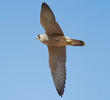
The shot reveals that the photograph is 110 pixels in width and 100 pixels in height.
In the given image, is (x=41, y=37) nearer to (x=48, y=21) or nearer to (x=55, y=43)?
(x=55, y=43)

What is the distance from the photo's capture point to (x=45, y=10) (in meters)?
12.5

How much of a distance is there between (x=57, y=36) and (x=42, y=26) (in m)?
0.76

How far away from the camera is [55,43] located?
1330 cm

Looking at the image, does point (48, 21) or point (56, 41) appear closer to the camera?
point (48, 21)

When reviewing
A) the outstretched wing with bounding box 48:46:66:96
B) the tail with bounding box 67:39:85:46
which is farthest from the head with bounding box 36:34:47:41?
the tail with bounding box 67:39:85:46

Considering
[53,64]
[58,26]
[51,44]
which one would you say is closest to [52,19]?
[58,26]

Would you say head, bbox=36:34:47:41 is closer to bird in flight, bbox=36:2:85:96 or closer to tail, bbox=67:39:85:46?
bird in flight, bbox=36:2:85:96

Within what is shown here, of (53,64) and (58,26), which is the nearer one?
(58,26)

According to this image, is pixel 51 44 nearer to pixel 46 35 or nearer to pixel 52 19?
pixel 46 35

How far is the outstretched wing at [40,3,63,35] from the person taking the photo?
12.5 meters


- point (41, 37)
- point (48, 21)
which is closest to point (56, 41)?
point (41, 37)

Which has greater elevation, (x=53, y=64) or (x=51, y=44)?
(x=51, y=44)

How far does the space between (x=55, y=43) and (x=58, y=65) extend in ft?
3.96

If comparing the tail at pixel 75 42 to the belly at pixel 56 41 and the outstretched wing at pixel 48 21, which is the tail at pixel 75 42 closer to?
the belly at pixel 56 41
